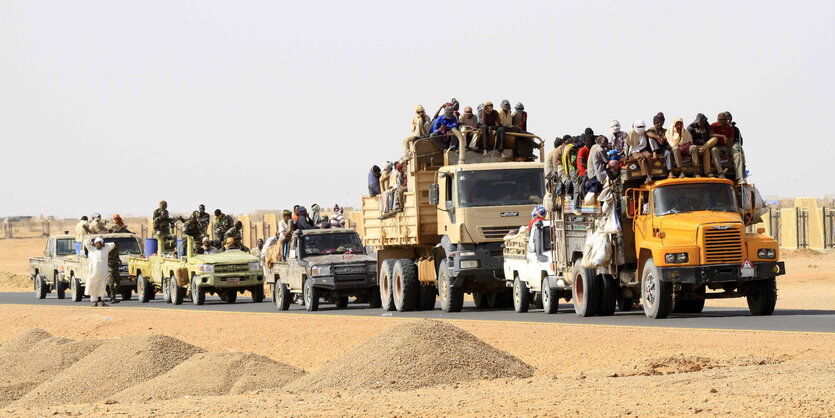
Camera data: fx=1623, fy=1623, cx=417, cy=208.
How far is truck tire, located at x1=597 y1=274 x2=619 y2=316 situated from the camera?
28000mm

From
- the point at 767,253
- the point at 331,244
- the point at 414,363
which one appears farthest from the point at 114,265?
the point at 414,363

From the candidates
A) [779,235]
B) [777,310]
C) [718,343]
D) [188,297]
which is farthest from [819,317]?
[779,235]

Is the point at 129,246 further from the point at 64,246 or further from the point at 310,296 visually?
the point at 310,296

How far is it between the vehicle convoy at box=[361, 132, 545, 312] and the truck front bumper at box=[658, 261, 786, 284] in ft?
20.3

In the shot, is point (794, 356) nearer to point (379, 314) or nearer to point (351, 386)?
point (351, 386)

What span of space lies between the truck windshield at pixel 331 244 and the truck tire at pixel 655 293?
399 inches

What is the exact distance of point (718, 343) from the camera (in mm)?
21625

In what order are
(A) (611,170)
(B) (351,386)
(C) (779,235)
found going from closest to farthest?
(B) (351,386), (A) (611,170), (C) (779,235)

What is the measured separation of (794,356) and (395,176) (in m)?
15.5

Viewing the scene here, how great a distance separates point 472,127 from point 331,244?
190 inches

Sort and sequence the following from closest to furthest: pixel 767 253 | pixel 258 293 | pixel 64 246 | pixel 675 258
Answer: pixel 675 258 < pixel 767 253 < pixel 258 293 < pixel 64 246

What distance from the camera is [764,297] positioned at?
2733 centimetres

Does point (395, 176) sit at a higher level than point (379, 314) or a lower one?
higher

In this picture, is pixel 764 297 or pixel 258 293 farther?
pixel 258 293
